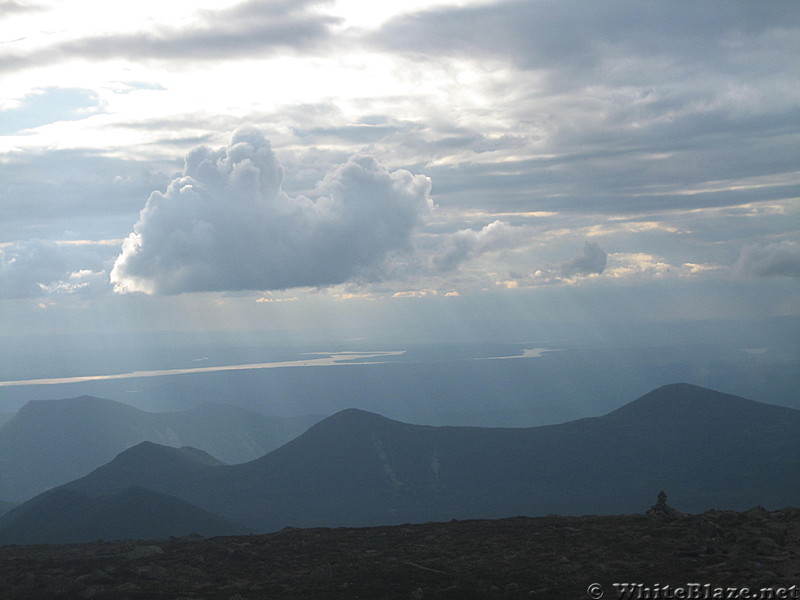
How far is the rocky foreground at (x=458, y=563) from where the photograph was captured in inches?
1320

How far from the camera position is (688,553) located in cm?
3619

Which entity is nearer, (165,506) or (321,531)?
(321,531)

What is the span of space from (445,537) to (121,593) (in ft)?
72.1

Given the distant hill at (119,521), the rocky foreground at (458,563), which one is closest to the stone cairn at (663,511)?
the rocky foreground at (458,563)

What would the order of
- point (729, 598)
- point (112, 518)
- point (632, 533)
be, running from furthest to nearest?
point (112, 518), point (632, 533), point (729, 598)

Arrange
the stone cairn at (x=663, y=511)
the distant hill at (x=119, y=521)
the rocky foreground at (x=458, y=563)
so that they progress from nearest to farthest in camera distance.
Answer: the rocky foreground at (x=458, y=563) < the stone cairn at (x=663, y=511) < the distant hill at (x=119, y=521)

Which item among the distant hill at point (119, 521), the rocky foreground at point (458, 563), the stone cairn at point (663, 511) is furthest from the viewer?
the distant hill at point (119, 521)

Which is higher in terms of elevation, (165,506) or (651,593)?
(651,593)

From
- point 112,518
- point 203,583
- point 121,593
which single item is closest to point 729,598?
point 203,583

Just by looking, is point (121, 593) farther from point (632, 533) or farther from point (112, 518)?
point (112, 518)

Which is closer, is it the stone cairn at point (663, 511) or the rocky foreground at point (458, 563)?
the rocky foreground at point (458, 563)

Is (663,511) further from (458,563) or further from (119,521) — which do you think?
(119,521)

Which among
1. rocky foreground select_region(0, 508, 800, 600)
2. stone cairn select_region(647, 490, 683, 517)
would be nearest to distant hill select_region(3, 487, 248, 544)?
rocky foreground select_region(0, 508, 800, 600)

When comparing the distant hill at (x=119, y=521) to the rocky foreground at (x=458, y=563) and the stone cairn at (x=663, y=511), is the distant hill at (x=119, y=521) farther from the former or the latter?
the stone cairn at (x=663, y=511)
